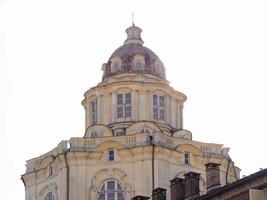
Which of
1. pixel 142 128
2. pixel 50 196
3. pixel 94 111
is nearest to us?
pixel 142 128

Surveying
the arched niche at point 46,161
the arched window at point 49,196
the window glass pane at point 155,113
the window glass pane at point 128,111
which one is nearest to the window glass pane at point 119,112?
the window glass pane at point 128,111

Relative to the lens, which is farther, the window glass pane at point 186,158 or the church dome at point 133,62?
the church dome at point 133,62

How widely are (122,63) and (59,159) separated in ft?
39.5

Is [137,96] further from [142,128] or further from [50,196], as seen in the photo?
[50,196]

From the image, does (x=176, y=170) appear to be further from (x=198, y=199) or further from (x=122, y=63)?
(x=198, y=199)

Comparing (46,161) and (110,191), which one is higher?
(46,161)

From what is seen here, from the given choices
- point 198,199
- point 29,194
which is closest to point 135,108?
point 29,194

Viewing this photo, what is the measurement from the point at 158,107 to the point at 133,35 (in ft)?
28.2

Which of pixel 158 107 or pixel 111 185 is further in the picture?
pixel 158 107

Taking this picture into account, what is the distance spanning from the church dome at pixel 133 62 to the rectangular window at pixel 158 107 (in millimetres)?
2675

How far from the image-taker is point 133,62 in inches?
3767

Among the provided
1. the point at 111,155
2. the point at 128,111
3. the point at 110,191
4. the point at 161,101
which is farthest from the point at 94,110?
the point at 110,191

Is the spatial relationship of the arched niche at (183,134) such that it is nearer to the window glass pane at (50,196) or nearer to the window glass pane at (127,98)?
the window glass pane at (127,98)

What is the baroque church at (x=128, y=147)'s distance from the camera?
87.9m
